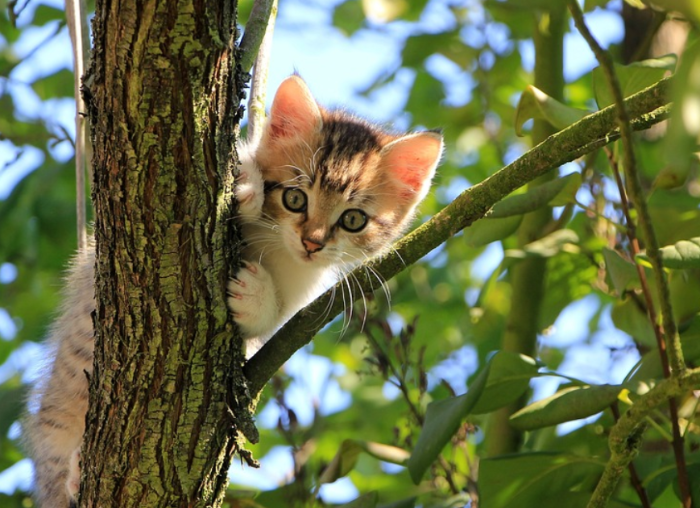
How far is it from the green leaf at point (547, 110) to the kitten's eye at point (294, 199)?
839mm

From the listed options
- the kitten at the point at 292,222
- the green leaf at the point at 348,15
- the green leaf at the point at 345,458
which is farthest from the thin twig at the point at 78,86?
Result: the green leaf at the point at 348,15

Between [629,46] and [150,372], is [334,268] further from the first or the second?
[629,46]

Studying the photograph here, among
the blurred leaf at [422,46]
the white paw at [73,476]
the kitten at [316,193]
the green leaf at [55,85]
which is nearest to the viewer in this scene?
the white paw at [73,476]

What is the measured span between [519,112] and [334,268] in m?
1.16

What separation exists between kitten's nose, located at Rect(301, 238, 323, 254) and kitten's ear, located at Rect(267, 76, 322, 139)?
1.41 feet

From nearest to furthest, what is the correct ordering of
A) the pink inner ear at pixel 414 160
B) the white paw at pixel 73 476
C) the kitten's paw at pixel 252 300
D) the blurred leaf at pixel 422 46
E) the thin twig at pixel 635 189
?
the thin twig at pixel 635 189
the kitten's paw at pixel 252 300
the white paw at pixel 73 476
the pink inner ear at pixel 414 160
the blurred leaf at pixel 422 46

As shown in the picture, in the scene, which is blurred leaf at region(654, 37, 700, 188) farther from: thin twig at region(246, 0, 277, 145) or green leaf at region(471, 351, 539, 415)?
thin twig at region(246, 0, 277, 145)

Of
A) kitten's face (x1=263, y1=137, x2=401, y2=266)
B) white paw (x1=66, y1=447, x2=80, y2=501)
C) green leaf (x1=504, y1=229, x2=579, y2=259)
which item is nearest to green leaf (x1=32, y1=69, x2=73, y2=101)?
kitten's face (x1=263, y1=137, x2=401, y2=266)

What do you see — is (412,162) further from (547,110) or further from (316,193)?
(547,110)

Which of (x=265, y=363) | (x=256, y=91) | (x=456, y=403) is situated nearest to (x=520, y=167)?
(x=456, y=403)

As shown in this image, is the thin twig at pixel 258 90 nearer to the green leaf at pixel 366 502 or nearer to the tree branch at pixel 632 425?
the green leaf at pixel 366 502

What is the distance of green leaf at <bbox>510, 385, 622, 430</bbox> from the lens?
185 cm

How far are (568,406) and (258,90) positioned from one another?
1.35 m

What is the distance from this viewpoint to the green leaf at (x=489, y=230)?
2.17 m
